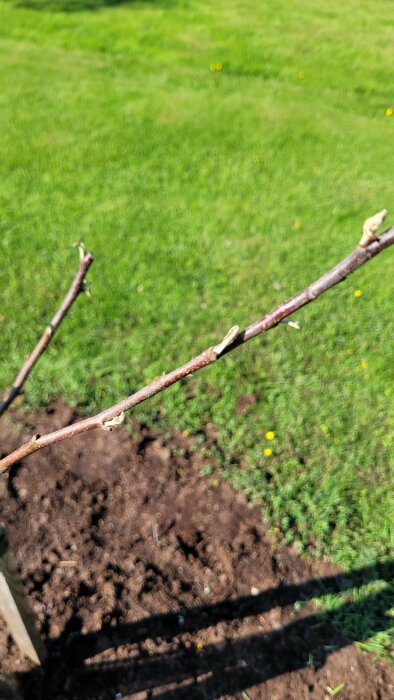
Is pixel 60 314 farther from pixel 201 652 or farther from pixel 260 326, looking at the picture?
pixel 201 652

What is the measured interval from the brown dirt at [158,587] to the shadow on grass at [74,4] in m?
8.07

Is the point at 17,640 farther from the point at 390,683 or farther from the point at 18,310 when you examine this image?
the point at 18,310

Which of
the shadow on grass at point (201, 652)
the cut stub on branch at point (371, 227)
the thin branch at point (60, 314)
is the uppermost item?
the cut stub on branch at point (371, 227)

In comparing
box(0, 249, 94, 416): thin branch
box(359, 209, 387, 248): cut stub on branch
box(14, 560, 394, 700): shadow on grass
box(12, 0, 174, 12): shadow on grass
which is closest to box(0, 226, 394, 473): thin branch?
box(359, 209, 387, 248): cut stub on branch

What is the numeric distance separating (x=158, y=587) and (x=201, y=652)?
13.5 inches

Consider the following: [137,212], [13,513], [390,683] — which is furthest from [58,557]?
[137,212]

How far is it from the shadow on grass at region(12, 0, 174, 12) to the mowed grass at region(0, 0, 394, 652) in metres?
0.13

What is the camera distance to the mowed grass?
354 centimetres

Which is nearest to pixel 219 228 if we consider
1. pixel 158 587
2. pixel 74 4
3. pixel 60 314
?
pixel 158 587

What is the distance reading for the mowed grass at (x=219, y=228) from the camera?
3.54 m

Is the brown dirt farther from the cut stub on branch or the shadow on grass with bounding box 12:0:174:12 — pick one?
the shadow on grass with bounding box 12:0:174:12

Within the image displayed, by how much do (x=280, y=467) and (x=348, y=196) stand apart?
130 inches

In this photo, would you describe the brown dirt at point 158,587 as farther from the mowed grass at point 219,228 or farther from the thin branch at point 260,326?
the thin branch at point 260,326

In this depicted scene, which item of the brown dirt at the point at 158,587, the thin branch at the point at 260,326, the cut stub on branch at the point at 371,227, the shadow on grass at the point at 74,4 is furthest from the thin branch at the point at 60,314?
the shadow on grass at the point at 74,4
